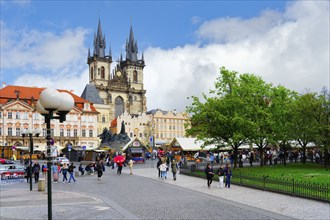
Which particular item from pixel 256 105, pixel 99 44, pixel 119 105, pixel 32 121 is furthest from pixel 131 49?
pixel 256 105

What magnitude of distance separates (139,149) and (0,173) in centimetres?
2218

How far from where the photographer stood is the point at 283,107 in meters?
38.3

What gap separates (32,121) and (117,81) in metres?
62.2

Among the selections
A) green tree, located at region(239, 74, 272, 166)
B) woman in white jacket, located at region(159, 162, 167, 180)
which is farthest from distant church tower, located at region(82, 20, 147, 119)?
woman in white jacket, located at region(159, 162, 167, 180)

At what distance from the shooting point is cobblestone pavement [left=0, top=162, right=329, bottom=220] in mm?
14250

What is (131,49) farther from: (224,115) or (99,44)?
(224,115)

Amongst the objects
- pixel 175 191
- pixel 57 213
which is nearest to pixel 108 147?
pixel 175 191

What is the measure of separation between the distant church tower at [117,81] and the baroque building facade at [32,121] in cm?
4574

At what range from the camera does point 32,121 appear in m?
74.8

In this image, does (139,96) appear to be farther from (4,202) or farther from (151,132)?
(4,202)

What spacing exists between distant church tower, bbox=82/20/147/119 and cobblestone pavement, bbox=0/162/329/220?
4214 inches

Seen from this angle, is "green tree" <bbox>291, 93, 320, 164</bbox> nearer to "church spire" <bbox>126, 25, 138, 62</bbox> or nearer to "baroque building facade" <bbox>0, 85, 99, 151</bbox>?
"baroque building facade" <bbox>0, 85, 99, 151</bbox>

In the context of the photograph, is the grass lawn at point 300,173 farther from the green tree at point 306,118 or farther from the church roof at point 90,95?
the church roof at point 90,95

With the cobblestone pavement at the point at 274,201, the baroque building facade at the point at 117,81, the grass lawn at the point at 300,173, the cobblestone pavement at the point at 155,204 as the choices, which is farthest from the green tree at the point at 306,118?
the baroque building facade at the point at 117,81
